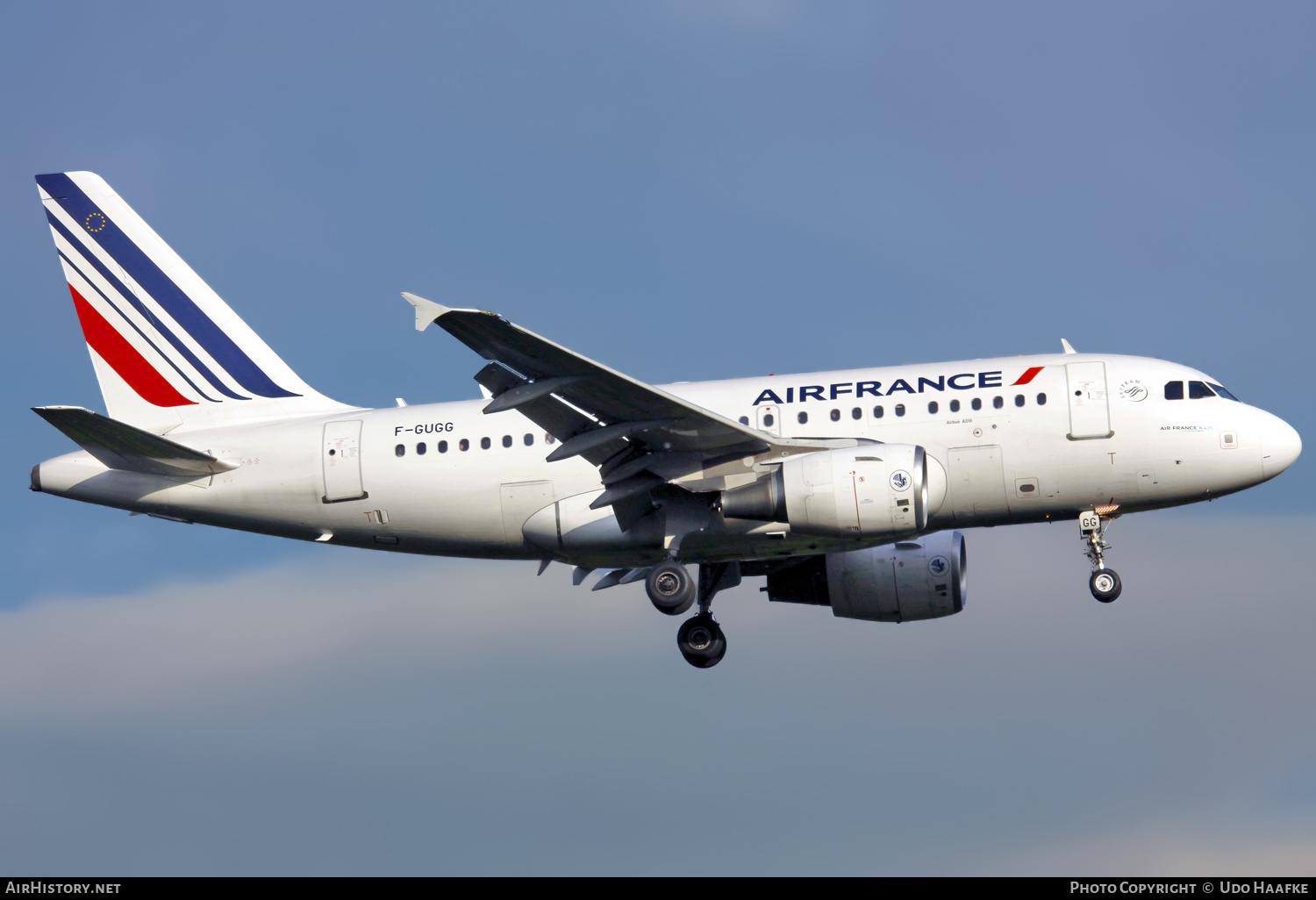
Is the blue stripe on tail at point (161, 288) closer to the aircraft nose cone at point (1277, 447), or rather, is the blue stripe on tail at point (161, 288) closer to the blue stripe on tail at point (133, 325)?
the blue stripe on tail at point (133, 325)

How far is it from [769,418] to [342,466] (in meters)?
9.37

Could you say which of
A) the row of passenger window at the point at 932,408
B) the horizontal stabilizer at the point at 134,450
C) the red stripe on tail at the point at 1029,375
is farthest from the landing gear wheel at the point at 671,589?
the horizontal stabilizer at the point at 134,450

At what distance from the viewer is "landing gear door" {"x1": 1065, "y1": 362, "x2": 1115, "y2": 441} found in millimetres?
29672

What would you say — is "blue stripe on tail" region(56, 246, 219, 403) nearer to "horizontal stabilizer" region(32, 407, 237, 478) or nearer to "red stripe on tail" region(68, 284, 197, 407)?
"red stripe on tail" region(68, 284, 197, 407)

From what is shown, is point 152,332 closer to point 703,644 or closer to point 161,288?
point 161,288

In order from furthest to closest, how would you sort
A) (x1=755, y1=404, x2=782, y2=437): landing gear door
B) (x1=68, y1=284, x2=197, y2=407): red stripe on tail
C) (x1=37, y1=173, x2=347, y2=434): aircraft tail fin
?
(x1=68, y1=284, x2=197, y2=407): red stripe on tail < (x1=37, y1=173, x2=347, y2=434): aircraft tail fin < (x1=755, y1=404, x2=782, y2=437): landing gear door

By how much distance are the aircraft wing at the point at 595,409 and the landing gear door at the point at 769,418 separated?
55.4 inches

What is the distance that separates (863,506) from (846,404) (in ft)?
10.2

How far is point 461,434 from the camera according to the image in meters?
31.8

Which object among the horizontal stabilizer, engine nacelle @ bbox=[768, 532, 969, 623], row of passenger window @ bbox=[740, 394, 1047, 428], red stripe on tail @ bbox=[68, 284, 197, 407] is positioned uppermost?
red stripe on tail @ bbox=[68, 284, 197, 407]

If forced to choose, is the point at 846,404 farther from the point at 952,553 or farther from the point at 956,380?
the point at 952,553

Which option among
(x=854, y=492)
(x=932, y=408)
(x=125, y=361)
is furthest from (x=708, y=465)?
(x=125, y=361)

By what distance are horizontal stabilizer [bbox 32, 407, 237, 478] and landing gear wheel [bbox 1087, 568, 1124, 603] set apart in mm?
18642

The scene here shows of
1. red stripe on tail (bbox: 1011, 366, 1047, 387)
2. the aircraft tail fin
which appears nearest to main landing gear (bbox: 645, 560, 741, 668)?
red stripe on tail (bbox: 1011, 366, 1047, 387)
